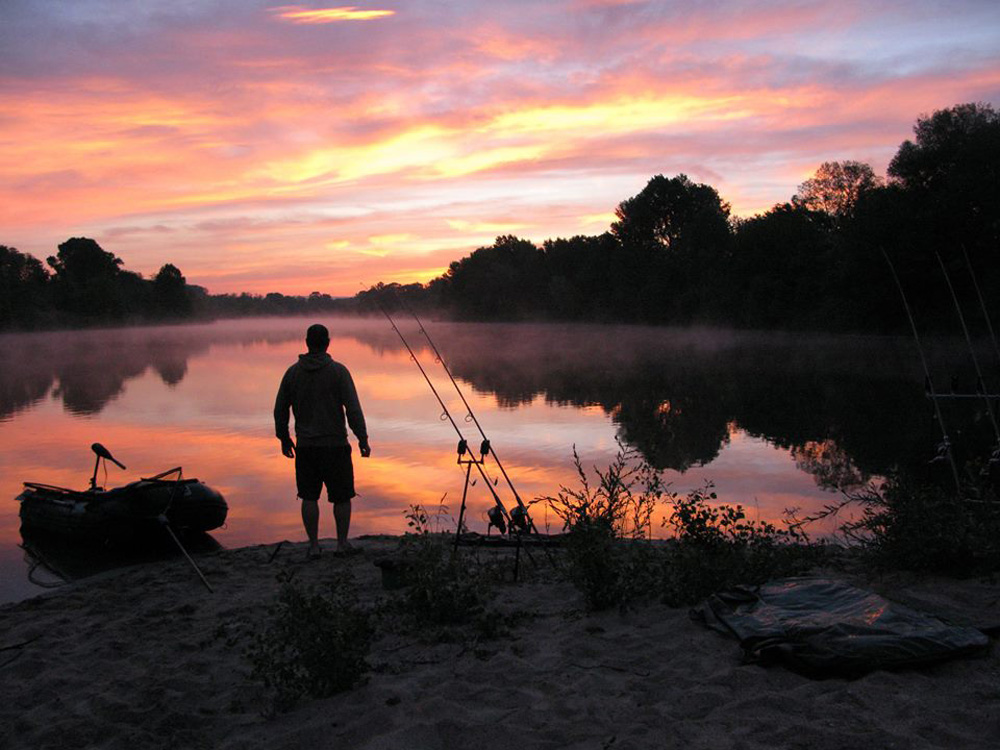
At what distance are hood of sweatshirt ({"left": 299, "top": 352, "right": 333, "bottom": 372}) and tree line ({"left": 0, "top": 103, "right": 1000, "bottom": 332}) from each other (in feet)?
8.34

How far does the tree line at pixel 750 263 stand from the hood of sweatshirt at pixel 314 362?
8.34 feet

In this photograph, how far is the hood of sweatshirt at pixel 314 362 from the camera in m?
7.18

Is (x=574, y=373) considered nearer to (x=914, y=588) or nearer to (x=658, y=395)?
(x=658, y=395)

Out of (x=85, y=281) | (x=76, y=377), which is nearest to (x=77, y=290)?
(x=85, y=281)

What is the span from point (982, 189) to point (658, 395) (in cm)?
2286

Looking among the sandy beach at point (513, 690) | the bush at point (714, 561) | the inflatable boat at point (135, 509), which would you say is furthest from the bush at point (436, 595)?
the inflatable boat at point (135, 509)

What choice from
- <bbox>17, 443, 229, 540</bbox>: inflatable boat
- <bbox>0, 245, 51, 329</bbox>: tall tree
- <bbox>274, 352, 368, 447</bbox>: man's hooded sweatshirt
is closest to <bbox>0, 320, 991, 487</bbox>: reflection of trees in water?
<bbox>274, 352, 368, 447</bbox>: man's hooded sweatshirt

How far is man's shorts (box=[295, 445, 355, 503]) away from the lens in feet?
23.9

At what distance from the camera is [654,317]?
69.2 meters

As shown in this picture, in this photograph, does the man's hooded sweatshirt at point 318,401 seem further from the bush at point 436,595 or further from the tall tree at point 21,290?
the tall tree at point 21,290

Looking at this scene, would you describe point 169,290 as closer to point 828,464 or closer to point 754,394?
point 754,394

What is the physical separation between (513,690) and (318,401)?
3740mm

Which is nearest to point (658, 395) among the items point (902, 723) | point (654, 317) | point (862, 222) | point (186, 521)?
point (186, 521)

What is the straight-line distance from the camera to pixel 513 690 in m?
4.18
